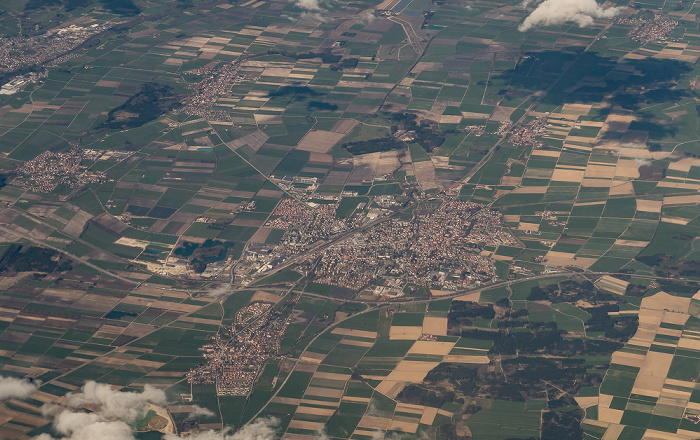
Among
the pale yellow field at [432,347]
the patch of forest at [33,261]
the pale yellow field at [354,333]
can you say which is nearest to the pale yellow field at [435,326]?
the pale yellow field at [432,347]

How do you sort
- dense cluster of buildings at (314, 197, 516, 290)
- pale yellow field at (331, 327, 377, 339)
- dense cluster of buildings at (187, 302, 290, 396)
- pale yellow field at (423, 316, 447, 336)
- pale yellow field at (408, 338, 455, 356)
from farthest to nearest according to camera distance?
dense cluster of buildings at (314, 197, 516, 290) → pale yellow field at (331, 327, 377, 339) → pale yellow field at (423, 316, 447, 336) → pale yellow field at (408, 338, 455, 356) → dense cluster of buildings at (187, 302, 290, 396)

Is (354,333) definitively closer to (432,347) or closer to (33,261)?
(432,347)


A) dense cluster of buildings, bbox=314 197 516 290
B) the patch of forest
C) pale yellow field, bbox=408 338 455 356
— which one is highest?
the patch of forest

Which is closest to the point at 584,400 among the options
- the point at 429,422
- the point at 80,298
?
the point at 429,422

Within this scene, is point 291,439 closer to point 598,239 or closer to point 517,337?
point 517,337

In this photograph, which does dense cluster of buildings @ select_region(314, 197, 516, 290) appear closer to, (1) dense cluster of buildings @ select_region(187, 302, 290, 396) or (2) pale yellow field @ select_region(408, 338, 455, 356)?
(1) dense cluster of buildings @ select_region(187, 302, 290, 396)

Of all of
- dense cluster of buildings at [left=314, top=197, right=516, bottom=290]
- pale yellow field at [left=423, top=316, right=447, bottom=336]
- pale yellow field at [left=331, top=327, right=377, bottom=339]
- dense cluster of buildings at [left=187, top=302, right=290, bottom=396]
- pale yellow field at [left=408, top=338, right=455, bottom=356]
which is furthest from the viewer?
dense cluster of buildings at [left=314, top=197, right=516, bottom=290]

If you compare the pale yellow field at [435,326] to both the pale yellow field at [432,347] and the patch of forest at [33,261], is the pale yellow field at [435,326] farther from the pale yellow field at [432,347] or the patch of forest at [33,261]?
the patch of forest at [33,261]

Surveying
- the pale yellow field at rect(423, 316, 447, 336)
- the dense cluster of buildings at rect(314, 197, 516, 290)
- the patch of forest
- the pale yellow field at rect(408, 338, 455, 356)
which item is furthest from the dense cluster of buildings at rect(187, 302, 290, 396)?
the patch of forest

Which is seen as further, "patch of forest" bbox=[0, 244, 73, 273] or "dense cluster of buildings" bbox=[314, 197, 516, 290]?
"patch of forest" bbox=[0, 244, 73, 273]
